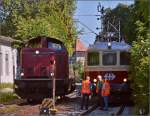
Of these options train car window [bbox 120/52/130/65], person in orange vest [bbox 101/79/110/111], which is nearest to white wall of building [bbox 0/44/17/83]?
train car window [bbox 120/52/130/65]

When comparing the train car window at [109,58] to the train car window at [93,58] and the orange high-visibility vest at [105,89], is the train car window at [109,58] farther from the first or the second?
the orange high-visibility vest at [105,89]

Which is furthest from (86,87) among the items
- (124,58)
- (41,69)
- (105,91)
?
(41,69)

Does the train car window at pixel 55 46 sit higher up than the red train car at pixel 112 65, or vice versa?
the train car window at pixel 55 46

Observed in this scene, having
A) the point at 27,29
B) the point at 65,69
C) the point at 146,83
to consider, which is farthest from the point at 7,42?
the point at 146,83

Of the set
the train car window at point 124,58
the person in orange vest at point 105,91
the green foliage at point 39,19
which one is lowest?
the person in orange vest at point 105,91

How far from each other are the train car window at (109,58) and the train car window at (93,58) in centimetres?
39

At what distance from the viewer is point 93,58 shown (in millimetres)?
28906

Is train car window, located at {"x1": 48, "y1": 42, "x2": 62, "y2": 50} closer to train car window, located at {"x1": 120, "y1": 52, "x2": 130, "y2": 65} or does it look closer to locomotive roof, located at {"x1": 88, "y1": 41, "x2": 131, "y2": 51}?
locomotive roof, located at {"x1": 88, "y1": 41, "x2": 131, "y2": 51}

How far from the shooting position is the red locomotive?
29.2 meters

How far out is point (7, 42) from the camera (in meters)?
54.8

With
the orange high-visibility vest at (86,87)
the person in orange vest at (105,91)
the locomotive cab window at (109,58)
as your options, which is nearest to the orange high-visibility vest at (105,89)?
the person in orange vest at (105,91)

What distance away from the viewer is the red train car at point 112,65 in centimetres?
2767

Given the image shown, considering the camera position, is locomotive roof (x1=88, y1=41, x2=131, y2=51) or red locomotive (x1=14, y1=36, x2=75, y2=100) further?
red locomotive (x1=14, y1=36, x2=75, y2=100)

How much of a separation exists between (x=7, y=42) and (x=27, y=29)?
8.72m
